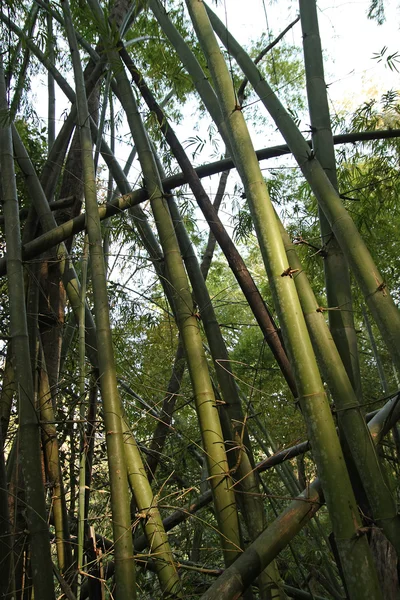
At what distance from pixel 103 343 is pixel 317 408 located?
0.67 m

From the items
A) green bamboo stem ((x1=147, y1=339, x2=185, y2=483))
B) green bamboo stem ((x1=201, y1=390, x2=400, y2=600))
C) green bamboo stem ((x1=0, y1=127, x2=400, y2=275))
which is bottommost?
green bamboo stem ((x1=201, y1=390, x2=400, y2=600))

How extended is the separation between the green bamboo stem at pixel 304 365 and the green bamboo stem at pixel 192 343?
13.8 inches

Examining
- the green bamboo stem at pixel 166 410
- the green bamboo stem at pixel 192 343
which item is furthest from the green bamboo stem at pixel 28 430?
the green bamboo stem at pixel 166 410

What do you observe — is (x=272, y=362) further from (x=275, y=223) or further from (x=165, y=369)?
(x=275, y=223)

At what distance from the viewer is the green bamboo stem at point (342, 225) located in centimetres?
138

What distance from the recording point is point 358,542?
1232 millimetres

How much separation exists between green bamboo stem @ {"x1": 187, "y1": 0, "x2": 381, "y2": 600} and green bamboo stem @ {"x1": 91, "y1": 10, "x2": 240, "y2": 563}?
13.8 inches

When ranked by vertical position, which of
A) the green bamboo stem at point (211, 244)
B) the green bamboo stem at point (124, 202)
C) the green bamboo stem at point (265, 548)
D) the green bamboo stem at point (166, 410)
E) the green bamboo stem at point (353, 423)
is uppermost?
the green bamboo stem at point (211, 244)

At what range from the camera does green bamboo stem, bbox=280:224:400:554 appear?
135 centimetres

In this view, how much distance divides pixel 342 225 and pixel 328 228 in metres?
0.37

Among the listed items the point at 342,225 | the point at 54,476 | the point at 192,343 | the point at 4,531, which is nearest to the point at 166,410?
the point at 54,476

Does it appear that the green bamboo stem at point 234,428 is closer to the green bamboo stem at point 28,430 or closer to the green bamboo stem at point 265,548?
the green bamboo stem at point 265,548

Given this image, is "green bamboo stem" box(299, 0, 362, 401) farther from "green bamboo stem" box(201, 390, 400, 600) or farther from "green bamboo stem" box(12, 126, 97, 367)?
"green bamboo stem" box(12, 126, 97, 367)

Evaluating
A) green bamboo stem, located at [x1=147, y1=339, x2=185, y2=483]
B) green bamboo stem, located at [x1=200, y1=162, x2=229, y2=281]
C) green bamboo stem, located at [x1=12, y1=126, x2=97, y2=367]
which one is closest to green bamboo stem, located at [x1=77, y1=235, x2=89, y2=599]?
green bamboo stem, located at [x1=12, y1=126, x2=97, y2=367]
